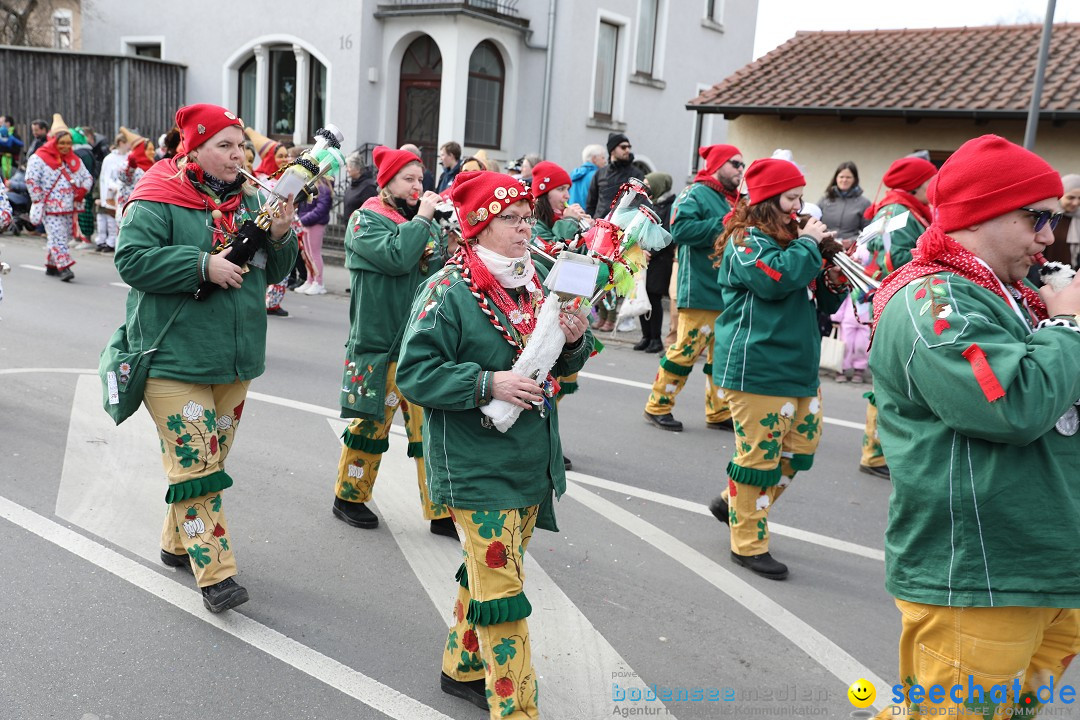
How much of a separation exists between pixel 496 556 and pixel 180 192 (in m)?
2.10

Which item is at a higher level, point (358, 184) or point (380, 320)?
point (358, 184)

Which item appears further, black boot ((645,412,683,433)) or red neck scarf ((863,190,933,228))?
black boot ((645,412,683,433))

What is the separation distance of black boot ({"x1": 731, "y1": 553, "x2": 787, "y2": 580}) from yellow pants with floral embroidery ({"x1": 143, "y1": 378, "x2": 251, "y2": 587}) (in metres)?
2.47

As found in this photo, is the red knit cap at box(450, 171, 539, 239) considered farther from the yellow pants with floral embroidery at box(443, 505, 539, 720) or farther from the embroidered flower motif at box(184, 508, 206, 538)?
the embroidered flower motif at box(184, 508, 206, 538)

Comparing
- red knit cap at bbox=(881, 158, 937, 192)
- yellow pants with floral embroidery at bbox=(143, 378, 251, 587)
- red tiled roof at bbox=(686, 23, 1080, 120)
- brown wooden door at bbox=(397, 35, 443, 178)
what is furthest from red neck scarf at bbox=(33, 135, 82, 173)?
red knit cap at bbox=(881, 158, 937, 192)

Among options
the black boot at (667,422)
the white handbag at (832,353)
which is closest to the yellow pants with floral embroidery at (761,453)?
the black boot at (667,422)

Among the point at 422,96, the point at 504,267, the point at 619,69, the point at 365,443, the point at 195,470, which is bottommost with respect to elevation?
the point at 365,443

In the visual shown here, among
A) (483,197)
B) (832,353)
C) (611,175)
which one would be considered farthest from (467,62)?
(483,197)

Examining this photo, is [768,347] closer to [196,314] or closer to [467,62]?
[196,314]

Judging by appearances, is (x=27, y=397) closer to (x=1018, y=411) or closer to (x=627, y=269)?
(x=627, y=269)

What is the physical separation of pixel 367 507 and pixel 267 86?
2043 centimetres

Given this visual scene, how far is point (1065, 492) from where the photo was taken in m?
2.47

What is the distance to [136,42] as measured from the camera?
25.8 m

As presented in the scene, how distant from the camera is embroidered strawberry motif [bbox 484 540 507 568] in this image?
3131mm
